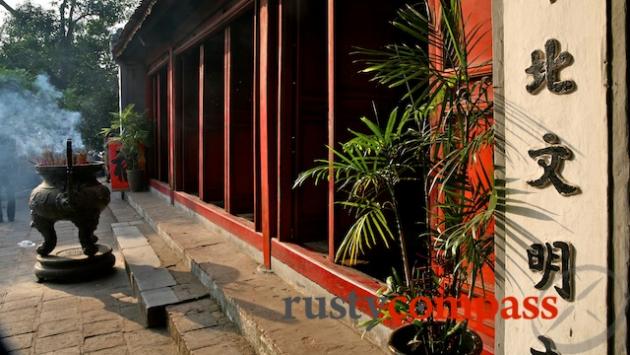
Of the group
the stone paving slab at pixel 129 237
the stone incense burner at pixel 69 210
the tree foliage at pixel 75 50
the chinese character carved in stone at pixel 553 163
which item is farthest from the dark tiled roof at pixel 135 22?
the tree foliage at pixel 75 50

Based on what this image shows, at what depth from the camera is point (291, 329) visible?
9.02 ft

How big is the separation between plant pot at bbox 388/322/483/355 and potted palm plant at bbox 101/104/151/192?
9045mm

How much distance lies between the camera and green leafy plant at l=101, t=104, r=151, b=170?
976cm

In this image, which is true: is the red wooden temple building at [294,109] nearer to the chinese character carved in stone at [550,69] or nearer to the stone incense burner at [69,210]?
the chinese character carved in stone at [550,69]

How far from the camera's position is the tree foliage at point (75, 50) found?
19.0 meters

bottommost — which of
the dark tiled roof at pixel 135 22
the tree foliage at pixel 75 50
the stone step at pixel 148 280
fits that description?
the stone step at pixel 148 280

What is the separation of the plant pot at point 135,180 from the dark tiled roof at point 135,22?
2610mm

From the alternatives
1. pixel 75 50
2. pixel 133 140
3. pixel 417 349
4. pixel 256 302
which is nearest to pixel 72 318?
pixel 256 302

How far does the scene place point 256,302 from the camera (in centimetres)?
324

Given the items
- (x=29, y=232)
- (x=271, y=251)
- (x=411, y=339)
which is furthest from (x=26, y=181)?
(x=411, y=339)

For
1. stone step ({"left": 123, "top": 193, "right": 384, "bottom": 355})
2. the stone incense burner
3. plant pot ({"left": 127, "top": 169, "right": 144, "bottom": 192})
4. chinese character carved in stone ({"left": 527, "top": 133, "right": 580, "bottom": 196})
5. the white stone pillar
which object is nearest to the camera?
the white stone pillar

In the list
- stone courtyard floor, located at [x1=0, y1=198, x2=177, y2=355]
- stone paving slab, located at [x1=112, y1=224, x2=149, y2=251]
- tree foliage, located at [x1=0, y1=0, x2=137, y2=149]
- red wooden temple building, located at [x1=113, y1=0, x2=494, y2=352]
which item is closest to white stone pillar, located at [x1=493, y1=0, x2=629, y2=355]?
red wooden temple building, located at [x1=113, y1=0, x2=494, y2=352]

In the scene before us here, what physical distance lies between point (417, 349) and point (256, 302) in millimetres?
1691

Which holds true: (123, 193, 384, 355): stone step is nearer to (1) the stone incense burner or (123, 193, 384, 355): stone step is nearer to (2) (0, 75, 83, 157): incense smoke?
(1) the stone incense burner
